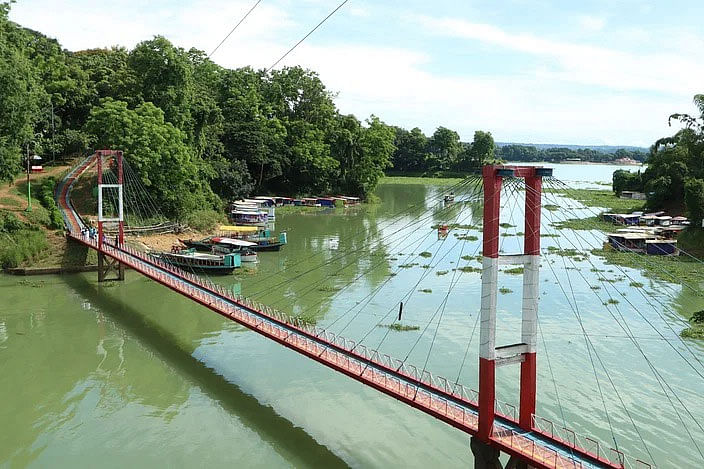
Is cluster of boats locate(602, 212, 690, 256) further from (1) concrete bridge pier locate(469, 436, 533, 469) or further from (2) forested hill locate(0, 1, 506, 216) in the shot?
(2) forested hill locate(0, 1, 506, 216)

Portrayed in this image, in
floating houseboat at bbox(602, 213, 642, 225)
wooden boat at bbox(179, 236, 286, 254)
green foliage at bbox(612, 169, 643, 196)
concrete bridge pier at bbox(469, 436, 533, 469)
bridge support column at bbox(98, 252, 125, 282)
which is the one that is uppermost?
green foliage at bbox(612, 169, 643, 196)

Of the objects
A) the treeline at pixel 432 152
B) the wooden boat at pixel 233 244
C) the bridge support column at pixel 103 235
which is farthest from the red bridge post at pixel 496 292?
the treeline at pixel 432 152

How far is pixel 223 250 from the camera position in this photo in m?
32.7

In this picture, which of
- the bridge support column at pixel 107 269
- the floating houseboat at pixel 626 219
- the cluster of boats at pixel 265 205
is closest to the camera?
the bridge support column at pixel 107 269

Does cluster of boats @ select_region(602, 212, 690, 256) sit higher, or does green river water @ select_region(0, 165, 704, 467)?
cluster of boats @ select_region(602, 212, 690, 256)

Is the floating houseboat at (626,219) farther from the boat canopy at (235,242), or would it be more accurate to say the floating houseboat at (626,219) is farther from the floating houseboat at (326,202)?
the boat canopy at (235,242)

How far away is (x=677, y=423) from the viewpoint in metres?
13.8

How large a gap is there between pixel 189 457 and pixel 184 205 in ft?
89.9

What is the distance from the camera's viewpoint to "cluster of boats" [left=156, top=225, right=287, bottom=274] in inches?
1146

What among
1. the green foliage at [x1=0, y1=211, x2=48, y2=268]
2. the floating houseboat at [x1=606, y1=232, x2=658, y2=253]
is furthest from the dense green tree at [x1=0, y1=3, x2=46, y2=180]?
the floating houseboat at [x1=606, y1=232, x2=658, y2=253]

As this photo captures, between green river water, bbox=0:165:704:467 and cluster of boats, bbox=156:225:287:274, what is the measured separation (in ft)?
3.11

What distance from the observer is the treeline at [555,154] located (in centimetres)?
11162

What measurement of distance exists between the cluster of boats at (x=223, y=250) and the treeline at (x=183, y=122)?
417 cm

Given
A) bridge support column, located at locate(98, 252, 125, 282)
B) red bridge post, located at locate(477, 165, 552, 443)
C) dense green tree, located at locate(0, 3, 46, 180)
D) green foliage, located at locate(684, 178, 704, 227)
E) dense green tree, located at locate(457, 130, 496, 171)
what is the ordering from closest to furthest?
red bridge post, located at locate(477, 165, 552, 443) < bridge support column, located at locate(98, 252, 125, 282) < dense green tree, located at locate(0, 3, 46, 180) < green foliage, located at locate(684, 178, 704, 227) < dense green tree, located at locate(457, 130, 496, 171)
